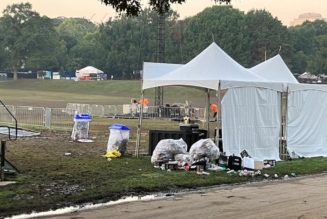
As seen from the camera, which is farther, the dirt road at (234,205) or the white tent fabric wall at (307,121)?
the white tent fabric wall at (307,121)

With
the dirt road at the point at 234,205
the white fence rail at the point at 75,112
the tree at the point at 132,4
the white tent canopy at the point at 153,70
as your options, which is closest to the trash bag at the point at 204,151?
the dirt road at the point at 234,205

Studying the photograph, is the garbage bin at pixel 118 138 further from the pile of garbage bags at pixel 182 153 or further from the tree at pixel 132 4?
the tree at pixel 132 4

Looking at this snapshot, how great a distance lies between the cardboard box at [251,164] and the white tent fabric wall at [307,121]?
3.45 meters

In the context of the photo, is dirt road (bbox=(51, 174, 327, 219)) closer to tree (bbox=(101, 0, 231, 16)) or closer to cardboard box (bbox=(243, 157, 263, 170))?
cardboard box (bbox=(243, 157, 263, 170))

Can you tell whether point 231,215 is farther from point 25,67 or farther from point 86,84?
point 25,67

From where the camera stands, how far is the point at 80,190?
10922 mm

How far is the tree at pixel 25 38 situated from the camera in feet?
368

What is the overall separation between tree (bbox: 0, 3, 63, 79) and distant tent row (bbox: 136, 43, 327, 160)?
97446 millimetres

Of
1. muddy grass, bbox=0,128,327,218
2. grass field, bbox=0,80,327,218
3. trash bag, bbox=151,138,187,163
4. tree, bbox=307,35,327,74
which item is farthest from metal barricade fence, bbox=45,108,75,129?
tree, bbox=307,35,327,74

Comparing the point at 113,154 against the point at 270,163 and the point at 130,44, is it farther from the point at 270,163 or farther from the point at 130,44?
the point at 130,44

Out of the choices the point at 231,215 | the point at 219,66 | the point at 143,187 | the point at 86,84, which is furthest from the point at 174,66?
the point at 86,84

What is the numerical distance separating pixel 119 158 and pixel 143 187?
463 cm

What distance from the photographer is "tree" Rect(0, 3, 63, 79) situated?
368 feet

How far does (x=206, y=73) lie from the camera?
53.9ft
